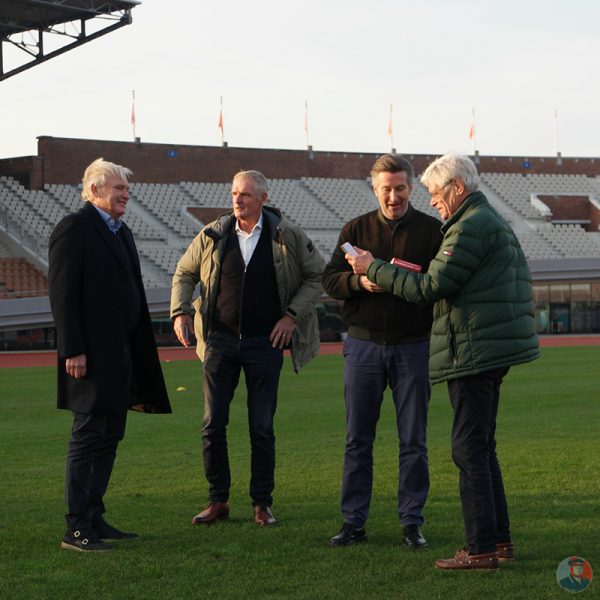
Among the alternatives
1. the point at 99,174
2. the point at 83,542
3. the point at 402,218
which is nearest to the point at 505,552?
the point at 402,218

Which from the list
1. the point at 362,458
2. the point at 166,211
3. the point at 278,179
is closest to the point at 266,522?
the point at 362,458

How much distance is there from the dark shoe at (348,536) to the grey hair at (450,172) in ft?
6.44

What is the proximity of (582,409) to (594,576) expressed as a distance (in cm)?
928

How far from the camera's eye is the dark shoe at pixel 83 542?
593cm

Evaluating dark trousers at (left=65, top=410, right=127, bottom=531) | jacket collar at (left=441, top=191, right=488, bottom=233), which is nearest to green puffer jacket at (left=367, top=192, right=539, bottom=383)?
jacket collar at (left=441, top=191, right=488, bottom=233)

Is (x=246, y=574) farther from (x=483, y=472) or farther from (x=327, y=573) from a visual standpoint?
(x=483, y=472)

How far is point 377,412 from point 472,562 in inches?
46.6

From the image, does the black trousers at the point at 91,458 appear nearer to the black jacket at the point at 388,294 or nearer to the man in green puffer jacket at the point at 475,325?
the black jacket at the point at 388,294

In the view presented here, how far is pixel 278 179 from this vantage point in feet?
178

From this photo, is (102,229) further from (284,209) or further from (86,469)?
(284,209)

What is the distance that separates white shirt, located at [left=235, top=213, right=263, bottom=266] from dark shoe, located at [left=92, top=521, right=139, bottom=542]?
70.4 inches

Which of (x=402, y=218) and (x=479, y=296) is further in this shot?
(x=402, y=218)

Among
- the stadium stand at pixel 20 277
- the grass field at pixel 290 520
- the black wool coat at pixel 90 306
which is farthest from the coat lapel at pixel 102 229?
the stadium stand at pixel 20 277

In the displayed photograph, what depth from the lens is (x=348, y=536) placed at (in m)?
5.98
